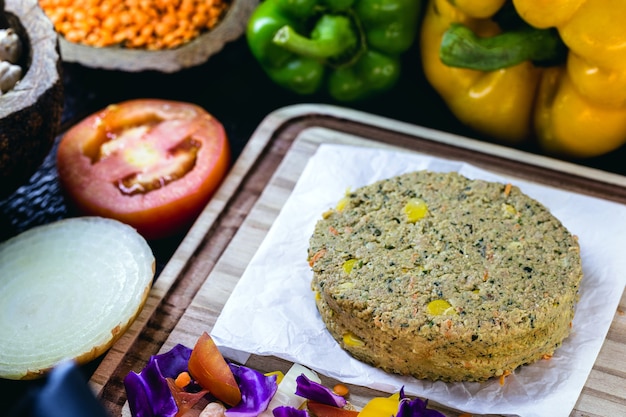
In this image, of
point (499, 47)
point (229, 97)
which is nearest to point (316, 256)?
point (499, 47)

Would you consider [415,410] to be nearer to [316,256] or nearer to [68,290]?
[316,256]

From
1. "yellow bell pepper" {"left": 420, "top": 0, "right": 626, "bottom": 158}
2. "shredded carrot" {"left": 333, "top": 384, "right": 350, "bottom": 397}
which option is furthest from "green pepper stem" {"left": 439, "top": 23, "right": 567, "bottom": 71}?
"shredded carrot" {"left": 333, "top": 384, "right": 350, "bottom": 397}

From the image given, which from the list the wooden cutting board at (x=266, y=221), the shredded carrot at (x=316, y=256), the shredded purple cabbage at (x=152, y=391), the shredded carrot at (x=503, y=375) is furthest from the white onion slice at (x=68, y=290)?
the shredded carrot at (x=503, y=375)

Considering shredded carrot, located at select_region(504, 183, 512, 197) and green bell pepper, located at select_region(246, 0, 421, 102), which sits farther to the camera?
green bell pepper, located at select_region(246, 0, 421, 102)

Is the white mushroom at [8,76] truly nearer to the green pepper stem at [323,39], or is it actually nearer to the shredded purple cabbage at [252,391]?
the green pepper stem at [323,39]

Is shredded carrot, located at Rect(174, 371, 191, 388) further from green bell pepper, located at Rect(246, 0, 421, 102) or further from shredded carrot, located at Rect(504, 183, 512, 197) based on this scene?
green bell pepper, located at Rect(246, 0, 421, 102)

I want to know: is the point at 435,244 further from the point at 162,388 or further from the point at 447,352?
the point at 162,388

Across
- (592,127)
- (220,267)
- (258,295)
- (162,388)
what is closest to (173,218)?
(220,267)
